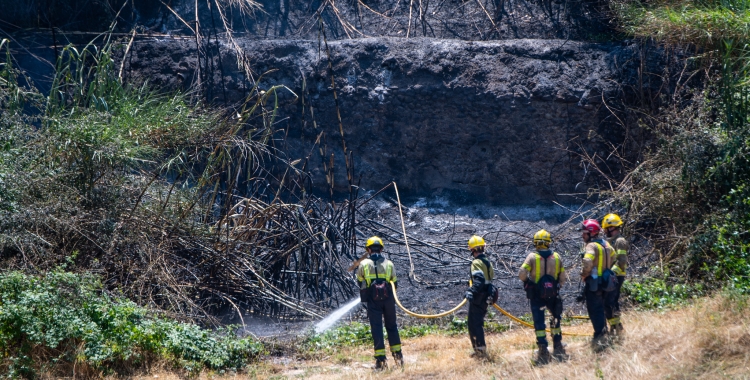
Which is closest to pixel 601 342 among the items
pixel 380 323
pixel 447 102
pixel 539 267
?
pixel 539 267

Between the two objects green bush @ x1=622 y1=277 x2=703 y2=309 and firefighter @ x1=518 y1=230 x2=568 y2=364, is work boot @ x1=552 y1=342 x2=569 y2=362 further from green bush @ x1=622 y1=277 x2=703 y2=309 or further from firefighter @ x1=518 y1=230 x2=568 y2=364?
green bush @ x1=622 y1=277 x2=703 y2=309

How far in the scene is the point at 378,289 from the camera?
24.4 ft

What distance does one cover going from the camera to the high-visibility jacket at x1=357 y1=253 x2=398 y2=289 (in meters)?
7.45

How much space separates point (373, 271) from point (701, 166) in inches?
218

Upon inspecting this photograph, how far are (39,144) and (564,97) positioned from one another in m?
8.69

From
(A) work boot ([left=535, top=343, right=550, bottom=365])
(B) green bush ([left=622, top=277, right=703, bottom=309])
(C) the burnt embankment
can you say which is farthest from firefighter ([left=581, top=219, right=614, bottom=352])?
(C) the burnt embankment

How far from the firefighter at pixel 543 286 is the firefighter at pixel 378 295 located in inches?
55.5

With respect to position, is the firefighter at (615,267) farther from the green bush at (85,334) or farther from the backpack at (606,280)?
the green bush at (85,334)

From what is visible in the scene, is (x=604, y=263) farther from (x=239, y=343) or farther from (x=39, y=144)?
(x=39, y=144)

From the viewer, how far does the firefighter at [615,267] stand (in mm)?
7477

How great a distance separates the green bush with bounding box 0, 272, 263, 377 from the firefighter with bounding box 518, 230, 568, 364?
10.9 ft

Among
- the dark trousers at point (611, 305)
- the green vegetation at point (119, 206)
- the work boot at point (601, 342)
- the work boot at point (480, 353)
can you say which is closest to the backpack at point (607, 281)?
the dark trousers at point (611, 305)

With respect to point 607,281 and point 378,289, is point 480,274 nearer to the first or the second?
point 378,289

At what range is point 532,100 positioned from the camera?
13047 millimetres
